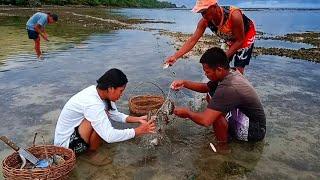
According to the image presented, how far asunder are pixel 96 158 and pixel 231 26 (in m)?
2.94

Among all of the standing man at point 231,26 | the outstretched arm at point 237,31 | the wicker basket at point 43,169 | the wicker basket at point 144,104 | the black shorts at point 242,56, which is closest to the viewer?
the wicker basket at point 43,169

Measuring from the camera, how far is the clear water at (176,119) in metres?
4.85

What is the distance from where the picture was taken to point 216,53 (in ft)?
15.4

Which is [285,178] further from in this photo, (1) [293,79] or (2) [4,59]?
(2) [4,59]

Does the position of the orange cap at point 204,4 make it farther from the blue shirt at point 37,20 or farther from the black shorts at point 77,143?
the blue shirt at point 37,20

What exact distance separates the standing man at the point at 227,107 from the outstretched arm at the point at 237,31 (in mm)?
901

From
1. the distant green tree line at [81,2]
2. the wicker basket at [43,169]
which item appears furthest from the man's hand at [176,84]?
the distant green tree line at [81,2]

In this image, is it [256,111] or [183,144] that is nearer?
[256,111]

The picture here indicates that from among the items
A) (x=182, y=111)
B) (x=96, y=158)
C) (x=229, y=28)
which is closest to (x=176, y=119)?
(x=182, y=111)

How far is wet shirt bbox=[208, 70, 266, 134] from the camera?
189 inches

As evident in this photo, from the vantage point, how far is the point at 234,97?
485cm

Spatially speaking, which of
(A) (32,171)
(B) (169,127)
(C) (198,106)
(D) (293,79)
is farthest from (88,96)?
(D) (293,79)

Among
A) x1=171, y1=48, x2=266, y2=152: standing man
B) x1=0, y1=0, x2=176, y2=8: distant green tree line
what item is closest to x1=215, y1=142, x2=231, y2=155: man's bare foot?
x1=171, y1=48, x2=266, y2=152: standing man

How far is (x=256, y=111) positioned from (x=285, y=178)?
1003mm
